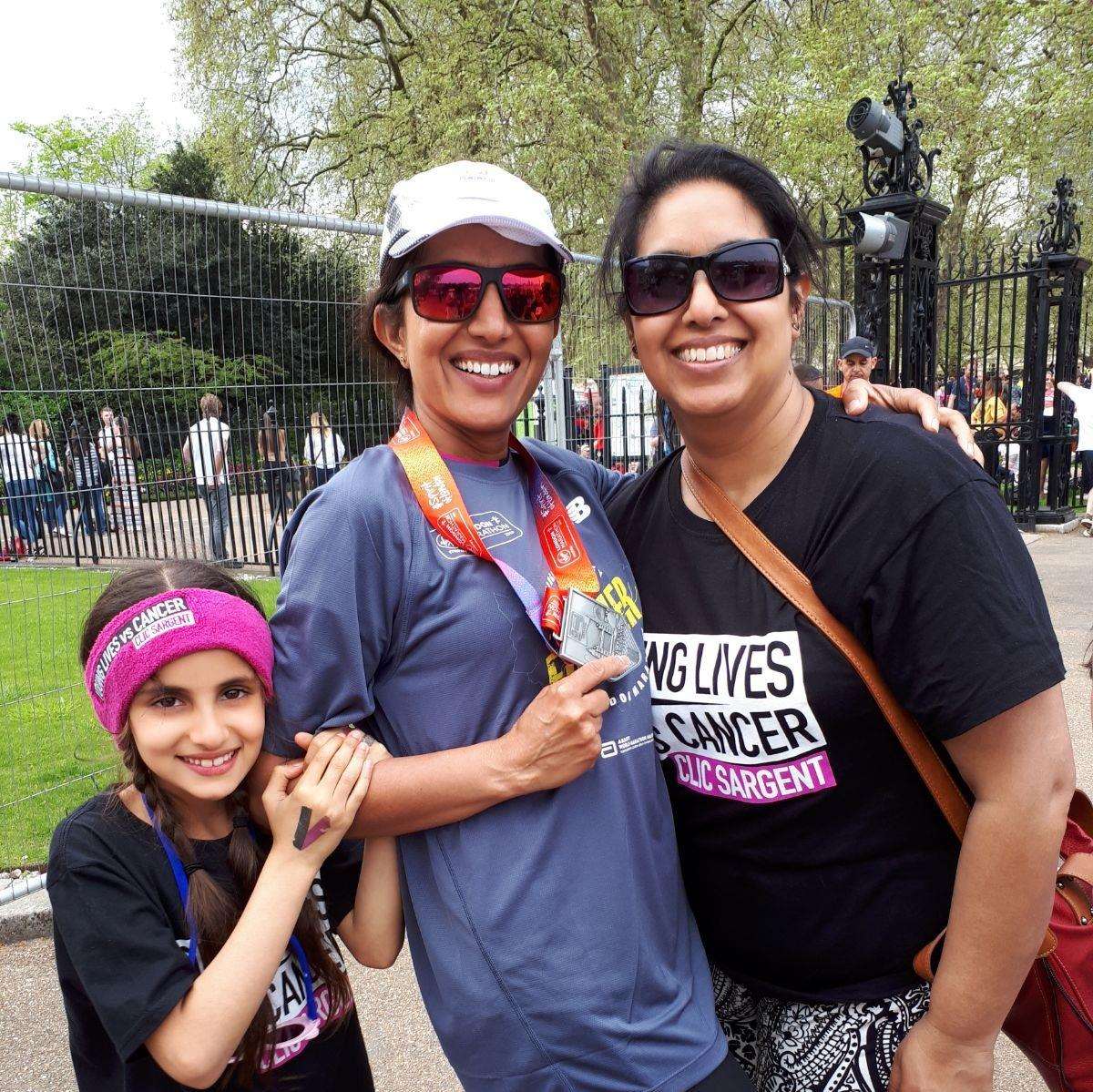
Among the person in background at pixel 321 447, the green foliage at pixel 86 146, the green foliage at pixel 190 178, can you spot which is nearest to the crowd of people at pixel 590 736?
the person in background at pixel 321 447

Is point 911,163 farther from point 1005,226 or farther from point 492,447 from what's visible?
point 1005,226

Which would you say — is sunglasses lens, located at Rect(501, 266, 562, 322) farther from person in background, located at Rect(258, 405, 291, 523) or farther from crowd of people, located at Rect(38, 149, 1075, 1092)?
person in background, located at Rect(258, 405, 291, 523)

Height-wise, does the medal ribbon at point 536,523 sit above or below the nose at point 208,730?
above

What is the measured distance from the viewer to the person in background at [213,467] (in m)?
3.80

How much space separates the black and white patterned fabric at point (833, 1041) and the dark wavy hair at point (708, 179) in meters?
1.25

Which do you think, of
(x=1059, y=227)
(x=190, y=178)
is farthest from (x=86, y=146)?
(x=1059, y=227)

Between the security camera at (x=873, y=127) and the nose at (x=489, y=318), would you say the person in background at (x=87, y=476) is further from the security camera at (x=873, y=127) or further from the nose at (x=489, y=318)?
the security camera at (x=873, y=127)

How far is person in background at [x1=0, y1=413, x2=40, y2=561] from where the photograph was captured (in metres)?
3.24

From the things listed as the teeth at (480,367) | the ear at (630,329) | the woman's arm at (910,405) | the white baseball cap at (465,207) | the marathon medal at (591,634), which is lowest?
the marathon medal at (591,634)

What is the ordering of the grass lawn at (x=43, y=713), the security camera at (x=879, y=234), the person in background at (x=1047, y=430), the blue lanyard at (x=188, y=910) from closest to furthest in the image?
the blue lanyard at (x=188, y=910) < the grass lawn at (x=43, y=713) < the security camera at (x=879, y=234) < the person in background at (x=1047, y=430)

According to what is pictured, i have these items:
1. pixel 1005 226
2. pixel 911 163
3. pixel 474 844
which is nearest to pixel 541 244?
pixel 474 844

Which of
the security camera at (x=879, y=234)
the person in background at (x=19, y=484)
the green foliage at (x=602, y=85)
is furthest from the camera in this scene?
the green foliage at (x=602, y=85)

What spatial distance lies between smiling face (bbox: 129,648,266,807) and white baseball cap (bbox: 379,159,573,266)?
77 centimetres

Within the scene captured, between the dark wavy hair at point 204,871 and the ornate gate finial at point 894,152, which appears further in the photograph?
the ornate gate finial at point 894,152
